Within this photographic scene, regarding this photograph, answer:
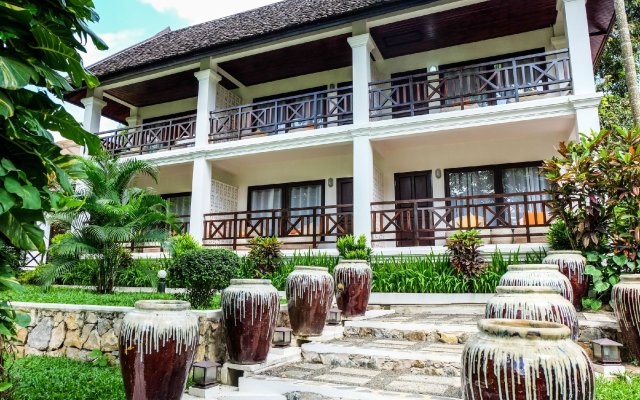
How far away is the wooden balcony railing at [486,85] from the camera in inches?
341

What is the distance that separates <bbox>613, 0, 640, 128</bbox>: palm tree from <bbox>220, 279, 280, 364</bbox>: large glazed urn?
8.68 m

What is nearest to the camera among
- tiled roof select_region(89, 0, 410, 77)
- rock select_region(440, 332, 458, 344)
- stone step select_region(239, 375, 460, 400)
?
stone step select_region(239, 375, 460, 400)

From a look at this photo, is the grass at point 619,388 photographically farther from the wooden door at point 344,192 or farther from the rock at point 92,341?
the wooden door at point 344,192

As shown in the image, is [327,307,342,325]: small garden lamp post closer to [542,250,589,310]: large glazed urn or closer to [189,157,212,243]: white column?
[542,250,589,310]: large glazed urn

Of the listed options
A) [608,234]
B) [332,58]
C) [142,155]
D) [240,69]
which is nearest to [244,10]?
[240,69]

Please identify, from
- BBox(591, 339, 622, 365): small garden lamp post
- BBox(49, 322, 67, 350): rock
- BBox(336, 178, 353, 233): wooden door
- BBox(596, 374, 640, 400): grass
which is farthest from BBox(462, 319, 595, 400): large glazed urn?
BBox(336, 178, 353, 233): wooden door

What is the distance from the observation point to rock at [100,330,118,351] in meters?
5.15

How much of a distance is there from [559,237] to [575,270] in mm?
1451

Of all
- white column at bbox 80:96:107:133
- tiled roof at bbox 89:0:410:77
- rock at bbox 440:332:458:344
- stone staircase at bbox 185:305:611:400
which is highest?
tiled roof at bbox 89:0:410:77

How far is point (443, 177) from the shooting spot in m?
10.5

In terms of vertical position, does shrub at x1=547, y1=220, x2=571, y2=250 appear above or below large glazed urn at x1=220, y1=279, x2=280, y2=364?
above

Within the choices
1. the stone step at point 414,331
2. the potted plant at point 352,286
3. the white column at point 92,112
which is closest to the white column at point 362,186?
the potted plant at point 352,286

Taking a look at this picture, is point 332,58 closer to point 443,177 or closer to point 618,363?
point 443,177

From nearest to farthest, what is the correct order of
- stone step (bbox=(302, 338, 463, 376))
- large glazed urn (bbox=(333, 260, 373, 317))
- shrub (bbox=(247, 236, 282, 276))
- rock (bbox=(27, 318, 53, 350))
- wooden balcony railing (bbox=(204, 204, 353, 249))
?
1. stone step (bbox=(302, 338, 463, 376))
2. rock (bbox=(27, 318, 53, 350))
3. large glazed urn (bbox=(333, 260, 373, 317))
4. shrub (bbox=(247, 236, 282, 276))
5. wooden balcony railing (bbox=(204, 204, 353, 249))
